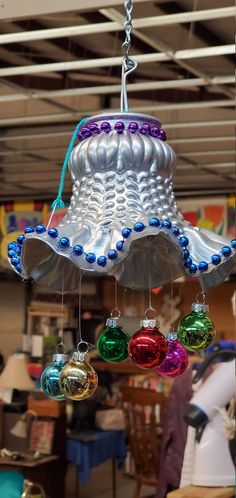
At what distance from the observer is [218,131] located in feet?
20.8

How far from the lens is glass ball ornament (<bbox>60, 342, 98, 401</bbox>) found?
152 centimetres

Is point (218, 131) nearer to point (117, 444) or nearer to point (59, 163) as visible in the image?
point (59, 163)

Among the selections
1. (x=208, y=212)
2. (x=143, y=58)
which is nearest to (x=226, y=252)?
(x=143, y=58)

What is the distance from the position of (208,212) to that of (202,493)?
411 centimetres

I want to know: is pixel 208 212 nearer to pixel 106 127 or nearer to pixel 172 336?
pixel 172 336

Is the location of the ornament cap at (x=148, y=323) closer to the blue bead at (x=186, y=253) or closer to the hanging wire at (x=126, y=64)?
the blue bead at (x=186, y=253)

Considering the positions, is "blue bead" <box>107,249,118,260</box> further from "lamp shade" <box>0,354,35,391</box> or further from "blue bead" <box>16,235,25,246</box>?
"lamp shade" <box>0,354,35,391</box>

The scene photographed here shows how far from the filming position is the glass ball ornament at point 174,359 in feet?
5.55

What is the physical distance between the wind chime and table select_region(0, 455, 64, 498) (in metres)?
3.84

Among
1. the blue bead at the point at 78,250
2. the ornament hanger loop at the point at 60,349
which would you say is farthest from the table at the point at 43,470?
the blue bead at the point at 78,250

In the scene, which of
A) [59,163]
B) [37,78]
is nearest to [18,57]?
[37,78]

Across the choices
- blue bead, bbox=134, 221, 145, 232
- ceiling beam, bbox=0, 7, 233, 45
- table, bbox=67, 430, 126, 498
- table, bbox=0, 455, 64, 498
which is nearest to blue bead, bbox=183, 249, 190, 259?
blue bead, bbox=134, 221, 145, 232

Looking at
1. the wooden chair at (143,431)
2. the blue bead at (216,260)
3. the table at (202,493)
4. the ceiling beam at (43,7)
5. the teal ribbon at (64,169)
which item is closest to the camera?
the blue bead at (216,260)

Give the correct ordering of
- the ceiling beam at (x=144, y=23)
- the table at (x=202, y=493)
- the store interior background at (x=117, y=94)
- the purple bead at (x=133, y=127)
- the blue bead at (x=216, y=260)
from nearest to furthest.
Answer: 1. the blue bead at (x=216, y=260)
2. the purple bead at (x=133, y=127)
3. the table at (x=202, y=493)
4. the ceiling beam at (x=144, y=23)
5. the store interior background at (x=117, y=94)
